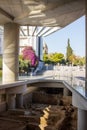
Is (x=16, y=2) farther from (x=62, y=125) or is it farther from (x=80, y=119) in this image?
(x=80, y=119)

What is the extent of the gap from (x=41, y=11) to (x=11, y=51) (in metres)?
6.87

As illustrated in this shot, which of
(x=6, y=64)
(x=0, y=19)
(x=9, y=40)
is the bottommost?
(x=6, y=64)

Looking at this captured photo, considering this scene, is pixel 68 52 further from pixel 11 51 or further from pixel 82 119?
pixel 82 119

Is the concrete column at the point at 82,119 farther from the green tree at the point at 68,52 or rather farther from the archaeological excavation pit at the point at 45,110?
the green tree at the point at 68,52

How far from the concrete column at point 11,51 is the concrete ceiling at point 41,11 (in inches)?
34.5

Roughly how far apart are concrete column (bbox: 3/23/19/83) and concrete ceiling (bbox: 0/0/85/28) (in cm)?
88

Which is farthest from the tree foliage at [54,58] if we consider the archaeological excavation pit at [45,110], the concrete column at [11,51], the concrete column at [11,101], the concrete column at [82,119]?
the concrete column at [82,119]

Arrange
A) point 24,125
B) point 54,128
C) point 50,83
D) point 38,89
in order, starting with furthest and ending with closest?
point 38,89, point 50,83, point 24,125, point 54,128

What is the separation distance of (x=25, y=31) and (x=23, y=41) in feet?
78.7

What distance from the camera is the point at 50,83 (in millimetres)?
35750

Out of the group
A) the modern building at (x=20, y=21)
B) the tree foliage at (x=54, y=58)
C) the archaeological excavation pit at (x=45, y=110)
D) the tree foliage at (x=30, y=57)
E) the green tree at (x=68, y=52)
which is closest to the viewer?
the archaeological excavation pit at (x=45, y=110)

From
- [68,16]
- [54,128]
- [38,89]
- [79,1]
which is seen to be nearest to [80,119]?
[54,128]

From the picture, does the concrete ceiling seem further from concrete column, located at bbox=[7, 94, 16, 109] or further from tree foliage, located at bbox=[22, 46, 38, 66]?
tree foliage, located at bbox=[22, 46, 38, 66]

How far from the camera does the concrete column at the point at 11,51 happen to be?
3154cm
